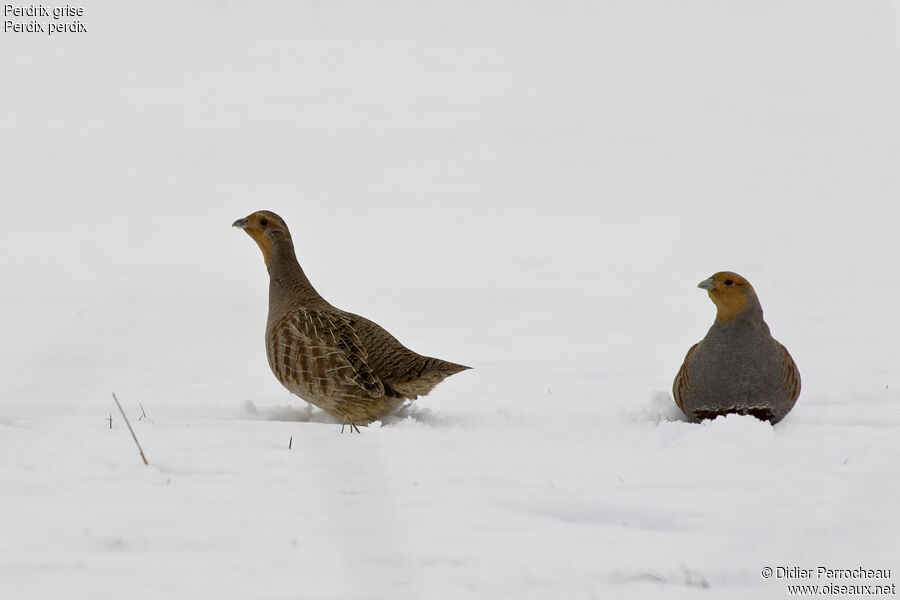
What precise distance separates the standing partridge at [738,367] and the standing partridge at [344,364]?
117 cm

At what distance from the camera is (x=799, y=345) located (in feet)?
22.2

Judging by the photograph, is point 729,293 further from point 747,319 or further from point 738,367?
point 738,367

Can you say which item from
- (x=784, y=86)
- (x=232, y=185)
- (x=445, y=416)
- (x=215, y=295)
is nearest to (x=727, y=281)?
(x=445, y=416)

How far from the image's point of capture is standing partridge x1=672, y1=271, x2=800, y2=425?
4.50 meters

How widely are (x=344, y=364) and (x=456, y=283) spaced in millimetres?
4536

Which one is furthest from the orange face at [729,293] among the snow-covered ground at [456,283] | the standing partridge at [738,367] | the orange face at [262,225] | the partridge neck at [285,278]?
the orange face at [262,225]

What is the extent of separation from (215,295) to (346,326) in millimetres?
4075

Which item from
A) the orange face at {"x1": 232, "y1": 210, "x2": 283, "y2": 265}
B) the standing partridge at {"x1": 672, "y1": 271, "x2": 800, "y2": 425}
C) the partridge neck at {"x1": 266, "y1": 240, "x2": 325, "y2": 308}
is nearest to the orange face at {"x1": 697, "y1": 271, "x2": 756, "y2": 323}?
the standing partridge at {"x1": 672, "y1": 271, "x2": 800, "y2": 425}

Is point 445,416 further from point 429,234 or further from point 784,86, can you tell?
point 784,86

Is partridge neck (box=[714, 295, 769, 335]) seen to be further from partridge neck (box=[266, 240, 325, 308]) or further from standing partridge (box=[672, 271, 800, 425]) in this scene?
partridge neck (box=[266, 240, 325, 308])

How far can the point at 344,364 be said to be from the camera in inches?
194

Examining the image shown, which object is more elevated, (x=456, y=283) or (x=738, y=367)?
(x=456, y=283)

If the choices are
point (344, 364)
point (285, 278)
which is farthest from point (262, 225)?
point (344, 364)

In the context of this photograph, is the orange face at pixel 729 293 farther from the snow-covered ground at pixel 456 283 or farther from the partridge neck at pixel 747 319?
the snow-covered ground at pixel 456 283
